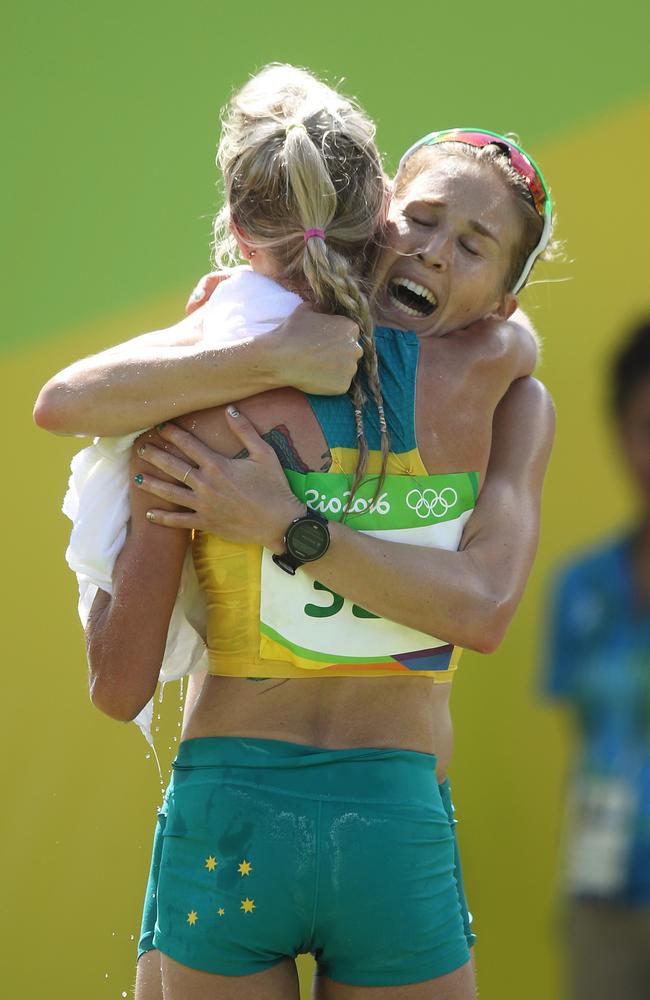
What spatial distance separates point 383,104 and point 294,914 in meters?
2.18

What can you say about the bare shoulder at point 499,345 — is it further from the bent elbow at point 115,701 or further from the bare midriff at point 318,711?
the bent elbow at point 115,701

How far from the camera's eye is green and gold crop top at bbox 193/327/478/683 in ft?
5.61

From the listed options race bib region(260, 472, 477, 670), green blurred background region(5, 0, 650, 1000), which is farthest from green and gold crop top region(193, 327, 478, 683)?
green blurred background region(5, 0, 650, 1000)

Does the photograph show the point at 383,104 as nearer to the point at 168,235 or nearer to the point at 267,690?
the point at 168,235

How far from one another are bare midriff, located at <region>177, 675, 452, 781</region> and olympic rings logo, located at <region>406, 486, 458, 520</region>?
24 centimetres

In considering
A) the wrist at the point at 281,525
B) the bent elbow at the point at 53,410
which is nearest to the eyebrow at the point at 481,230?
the wrist at the point at 281,525

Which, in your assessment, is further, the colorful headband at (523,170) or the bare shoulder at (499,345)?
the colorful headband at (523,170)

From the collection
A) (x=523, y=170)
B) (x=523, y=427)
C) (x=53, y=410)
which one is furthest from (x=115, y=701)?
(x=523, y=170)

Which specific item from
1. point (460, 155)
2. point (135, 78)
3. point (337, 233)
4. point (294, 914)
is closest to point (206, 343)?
point (337, 233)

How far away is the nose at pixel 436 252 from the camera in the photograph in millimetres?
1934

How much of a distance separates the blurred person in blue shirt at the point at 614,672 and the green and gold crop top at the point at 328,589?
1.07 m

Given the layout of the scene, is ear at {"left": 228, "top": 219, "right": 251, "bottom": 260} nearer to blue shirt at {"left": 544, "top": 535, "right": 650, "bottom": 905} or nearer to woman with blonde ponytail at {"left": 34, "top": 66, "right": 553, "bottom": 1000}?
woman with blonde ponytail at {"left": 34, "top": 66, "right": 553, "bottom": 1000}

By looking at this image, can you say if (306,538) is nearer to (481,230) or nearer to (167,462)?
(167,462)

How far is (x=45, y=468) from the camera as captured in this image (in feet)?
10.9
